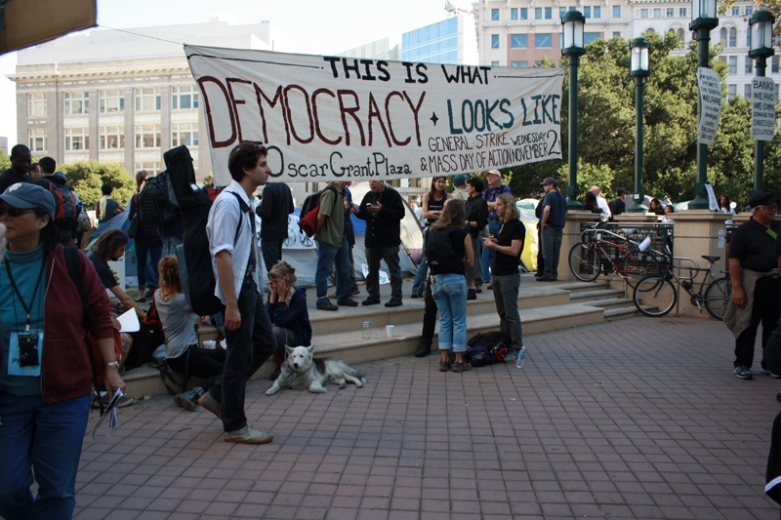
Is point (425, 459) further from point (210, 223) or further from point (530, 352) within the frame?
point (530, 352)

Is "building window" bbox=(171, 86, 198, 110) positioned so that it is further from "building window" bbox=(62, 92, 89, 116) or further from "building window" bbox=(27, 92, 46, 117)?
"building window" bbox=(27, 92, 46, 117)

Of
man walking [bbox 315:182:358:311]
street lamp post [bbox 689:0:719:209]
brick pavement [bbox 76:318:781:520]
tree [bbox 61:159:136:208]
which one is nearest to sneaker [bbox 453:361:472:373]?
brick pavement [bbox 76:318:781:520]

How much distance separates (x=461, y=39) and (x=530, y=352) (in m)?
97.4

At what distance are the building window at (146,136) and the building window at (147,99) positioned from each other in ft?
5.80

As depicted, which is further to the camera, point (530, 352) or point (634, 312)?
point (634, 312)

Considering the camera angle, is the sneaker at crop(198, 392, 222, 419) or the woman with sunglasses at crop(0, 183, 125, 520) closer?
the woman with sunglasses at crop(0, 183, 125, 520)

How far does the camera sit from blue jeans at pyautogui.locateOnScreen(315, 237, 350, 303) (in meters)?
8.84

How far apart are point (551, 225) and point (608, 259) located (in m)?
1.25

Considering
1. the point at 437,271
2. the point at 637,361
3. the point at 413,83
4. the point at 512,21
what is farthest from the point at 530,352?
the point at 512,21

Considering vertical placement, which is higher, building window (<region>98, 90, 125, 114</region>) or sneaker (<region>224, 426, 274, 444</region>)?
building window (<region>98, 90, 125, 114</region>)

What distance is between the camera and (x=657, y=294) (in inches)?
451

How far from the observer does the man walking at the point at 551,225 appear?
479 inches

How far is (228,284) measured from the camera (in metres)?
4.45

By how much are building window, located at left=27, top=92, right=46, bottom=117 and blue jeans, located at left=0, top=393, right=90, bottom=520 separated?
244ft
